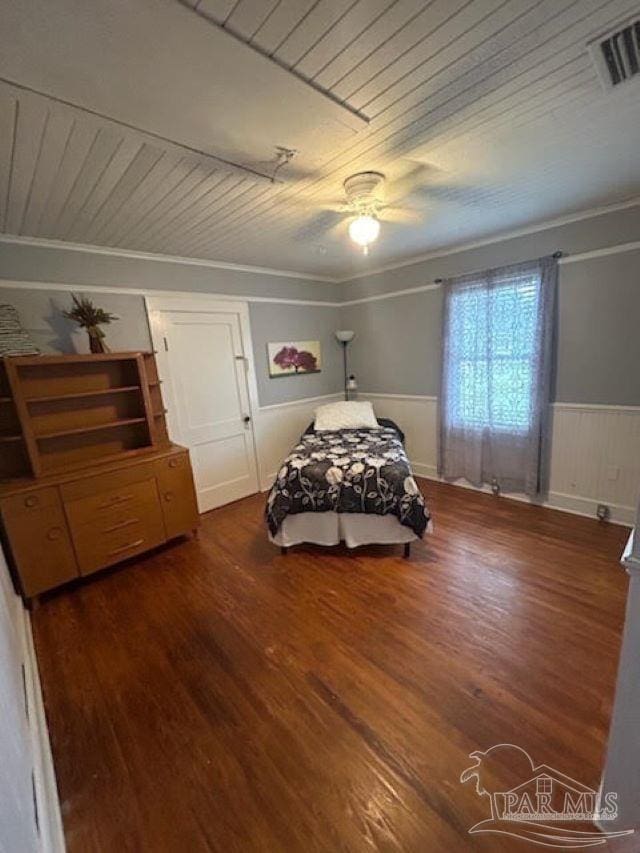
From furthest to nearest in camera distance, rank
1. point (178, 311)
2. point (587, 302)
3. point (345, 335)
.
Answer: point (345, 335), point (178, 311), point (587, 302)

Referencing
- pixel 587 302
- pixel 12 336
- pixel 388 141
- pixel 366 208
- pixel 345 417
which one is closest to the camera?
pixel 388 141

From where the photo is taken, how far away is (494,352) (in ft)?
10.3

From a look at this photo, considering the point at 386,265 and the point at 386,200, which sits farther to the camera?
the point at 386,265

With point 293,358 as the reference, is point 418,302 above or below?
above

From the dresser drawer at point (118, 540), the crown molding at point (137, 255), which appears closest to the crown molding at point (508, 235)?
the crown molding at point (137, 255)

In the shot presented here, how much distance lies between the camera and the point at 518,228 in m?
2.88

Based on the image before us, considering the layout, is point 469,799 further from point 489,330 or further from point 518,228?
point 518,228

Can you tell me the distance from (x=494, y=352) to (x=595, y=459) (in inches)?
47.3

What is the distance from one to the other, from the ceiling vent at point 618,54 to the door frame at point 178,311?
2.89m

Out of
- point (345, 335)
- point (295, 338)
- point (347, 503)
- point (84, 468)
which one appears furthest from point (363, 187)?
point (84, 468)

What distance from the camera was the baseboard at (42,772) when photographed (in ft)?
3.31

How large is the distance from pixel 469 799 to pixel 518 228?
11.8 ft

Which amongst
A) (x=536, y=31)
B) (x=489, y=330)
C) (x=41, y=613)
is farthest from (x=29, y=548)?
(x=489, y=330)

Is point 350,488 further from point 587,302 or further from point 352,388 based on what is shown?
point 587,302
